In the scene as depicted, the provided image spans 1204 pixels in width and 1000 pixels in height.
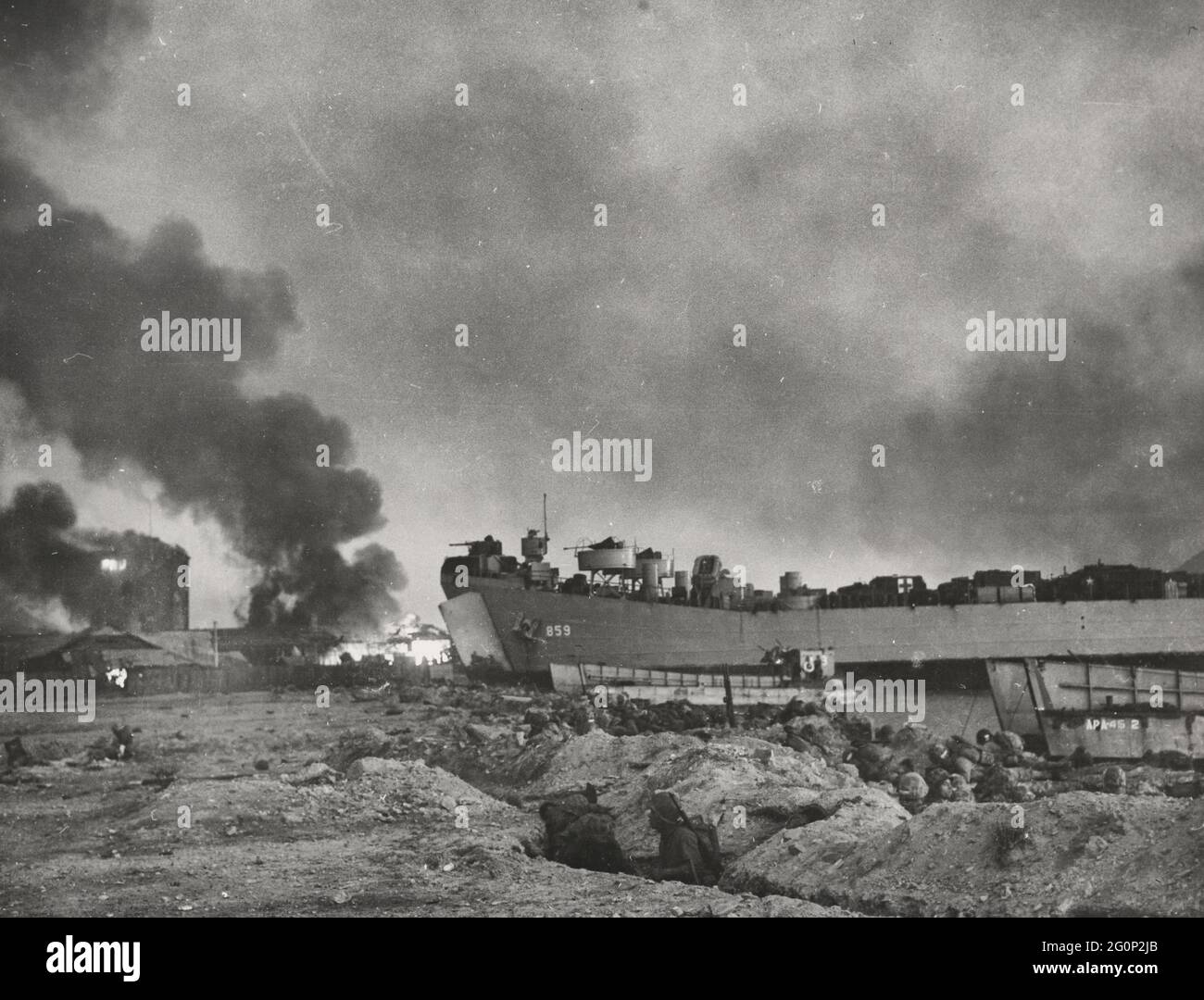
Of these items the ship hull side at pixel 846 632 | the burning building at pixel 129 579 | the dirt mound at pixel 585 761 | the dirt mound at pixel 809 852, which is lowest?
the dirt mound at pixel 809 852

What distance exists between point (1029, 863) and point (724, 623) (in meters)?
5.27

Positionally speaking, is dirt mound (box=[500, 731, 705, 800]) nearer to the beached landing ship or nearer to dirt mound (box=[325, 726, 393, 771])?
dirt mound (box=[325, 726, 393, 771])

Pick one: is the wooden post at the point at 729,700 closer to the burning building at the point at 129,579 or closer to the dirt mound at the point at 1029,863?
the dirt mound at the point at 1029,863

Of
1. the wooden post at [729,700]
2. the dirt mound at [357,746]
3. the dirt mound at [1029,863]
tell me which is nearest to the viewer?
the dirt mound at [1029,863]

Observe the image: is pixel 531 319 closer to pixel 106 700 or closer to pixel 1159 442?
pixel 106 700

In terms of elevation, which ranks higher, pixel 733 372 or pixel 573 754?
pixel 733 372

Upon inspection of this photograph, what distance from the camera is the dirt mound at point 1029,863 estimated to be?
6.09m

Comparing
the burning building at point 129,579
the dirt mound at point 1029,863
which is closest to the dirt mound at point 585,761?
the dirt mound at point 1029,863

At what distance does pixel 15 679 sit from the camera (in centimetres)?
832

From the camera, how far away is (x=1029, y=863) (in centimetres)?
636

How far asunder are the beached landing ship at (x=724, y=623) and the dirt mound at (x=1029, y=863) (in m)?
3.42
